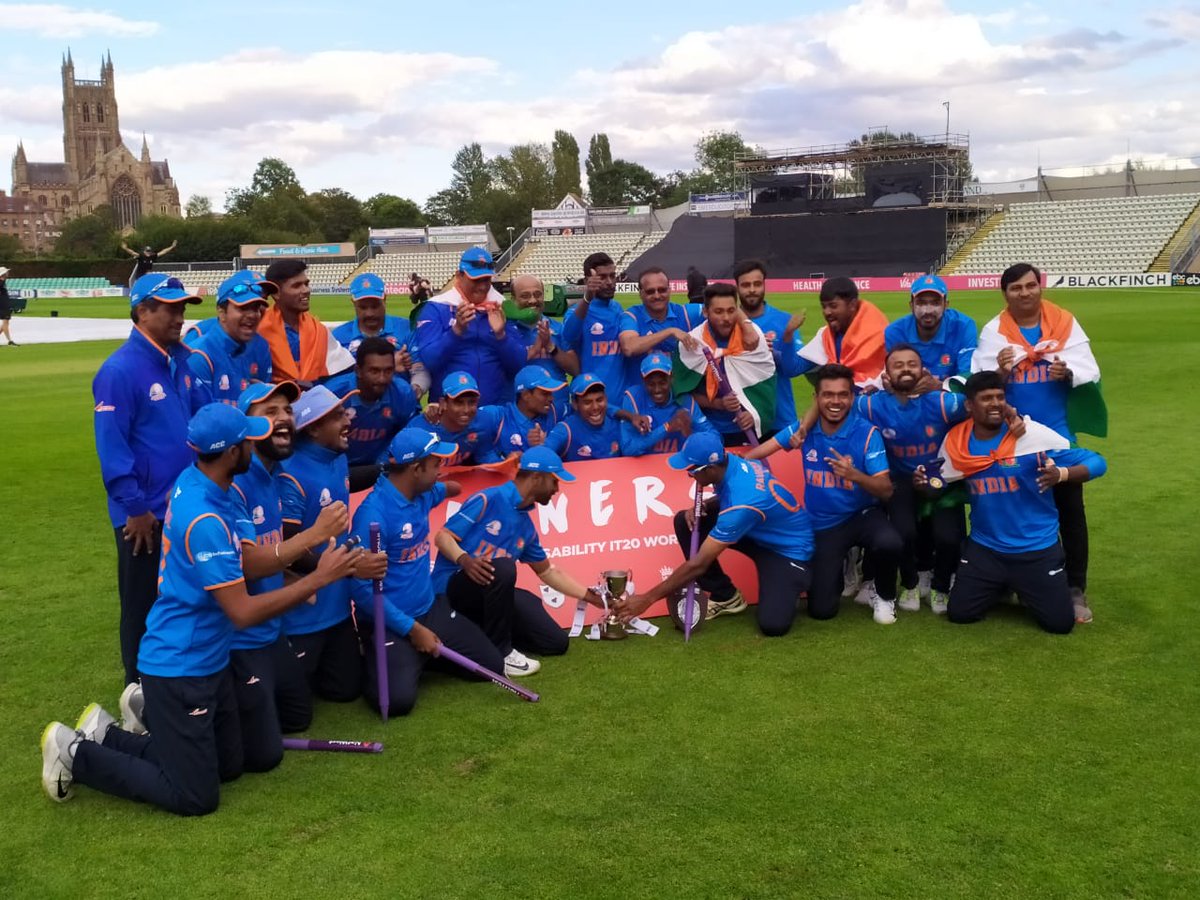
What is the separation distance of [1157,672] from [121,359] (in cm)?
573

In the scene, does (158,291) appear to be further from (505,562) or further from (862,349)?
(862,349)

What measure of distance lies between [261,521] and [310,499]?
0.53m

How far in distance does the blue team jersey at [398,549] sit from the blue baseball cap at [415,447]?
22 cm

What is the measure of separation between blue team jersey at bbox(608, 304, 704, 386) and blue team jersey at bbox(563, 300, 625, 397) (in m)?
0.05

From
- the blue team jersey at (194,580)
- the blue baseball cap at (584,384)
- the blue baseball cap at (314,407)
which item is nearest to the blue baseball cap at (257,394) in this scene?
the blue baseball cap at (314,407)

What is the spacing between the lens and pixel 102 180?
137375mm

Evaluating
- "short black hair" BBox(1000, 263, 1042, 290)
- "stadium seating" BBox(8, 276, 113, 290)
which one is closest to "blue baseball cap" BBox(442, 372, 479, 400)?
"short black hair" BBox(1000, 263, 1042, 290)

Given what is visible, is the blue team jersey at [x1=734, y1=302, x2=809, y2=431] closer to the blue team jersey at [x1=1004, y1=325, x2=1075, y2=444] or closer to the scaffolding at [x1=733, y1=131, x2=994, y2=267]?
the blue team jersey at [x1=1004, y1=325, x2=1075, y2=444]

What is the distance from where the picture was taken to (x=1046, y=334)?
22.1 ft

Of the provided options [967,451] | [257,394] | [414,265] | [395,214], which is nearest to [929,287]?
[967,451]

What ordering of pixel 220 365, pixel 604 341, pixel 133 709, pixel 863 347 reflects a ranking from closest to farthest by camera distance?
pixel 133 709
pixel 220 365
pixel 863 347
pixel 604 341

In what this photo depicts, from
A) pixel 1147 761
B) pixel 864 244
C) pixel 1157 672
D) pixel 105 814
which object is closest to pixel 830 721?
pixel 1147 761

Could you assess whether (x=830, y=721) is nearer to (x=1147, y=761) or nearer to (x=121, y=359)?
(x=1147, y=761)

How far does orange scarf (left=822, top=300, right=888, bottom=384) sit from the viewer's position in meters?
7.46
